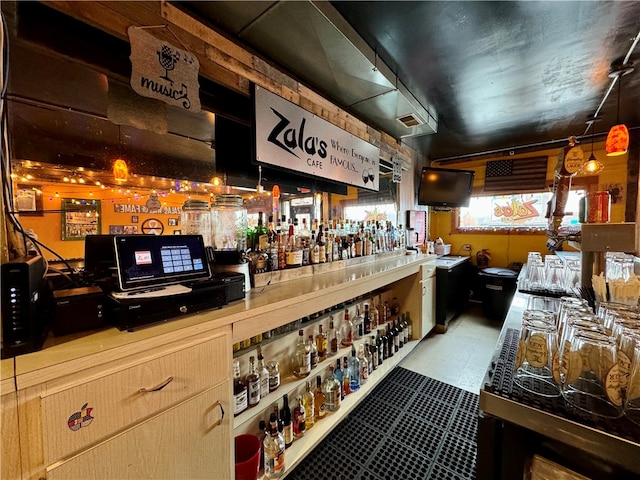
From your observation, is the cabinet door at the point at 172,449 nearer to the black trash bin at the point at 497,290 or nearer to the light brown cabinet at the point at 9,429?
the light brown cabinet at the point at 9,429

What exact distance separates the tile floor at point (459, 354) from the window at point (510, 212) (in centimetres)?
171

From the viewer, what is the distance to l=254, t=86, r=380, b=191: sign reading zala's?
5.66 feet

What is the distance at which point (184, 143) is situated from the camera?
78.9 inches

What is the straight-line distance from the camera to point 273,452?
50.2 inches

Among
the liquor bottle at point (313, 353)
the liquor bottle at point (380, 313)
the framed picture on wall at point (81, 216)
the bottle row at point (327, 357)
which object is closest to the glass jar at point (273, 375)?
the bottle row at point (327, 357)

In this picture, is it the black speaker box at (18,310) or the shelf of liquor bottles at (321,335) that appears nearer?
the black speaker box at (18,310)

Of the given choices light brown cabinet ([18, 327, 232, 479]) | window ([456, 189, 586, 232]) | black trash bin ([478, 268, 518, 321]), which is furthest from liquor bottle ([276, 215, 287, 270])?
window ([456, 189, 586, 232])

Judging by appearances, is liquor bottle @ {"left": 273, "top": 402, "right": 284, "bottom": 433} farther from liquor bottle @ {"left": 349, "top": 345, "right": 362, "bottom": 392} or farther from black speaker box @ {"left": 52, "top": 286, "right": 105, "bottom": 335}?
black speaker box @ {"left": 52, "top": 286, "right": 105, "bottom": 335}

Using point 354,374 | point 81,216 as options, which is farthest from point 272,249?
point 81,216

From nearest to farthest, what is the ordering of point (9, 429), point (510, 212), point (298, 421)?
point (9, 429)
point (298, 421)
point (510, 212)

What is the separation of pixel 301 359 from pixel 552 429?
A: 4.10 ft

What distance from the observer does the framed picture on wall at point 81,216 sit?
1.65 metres

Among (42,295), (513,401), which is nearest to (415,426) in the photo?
(513,401)

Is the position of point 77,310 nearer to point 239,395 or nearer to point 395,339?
point 239,395
